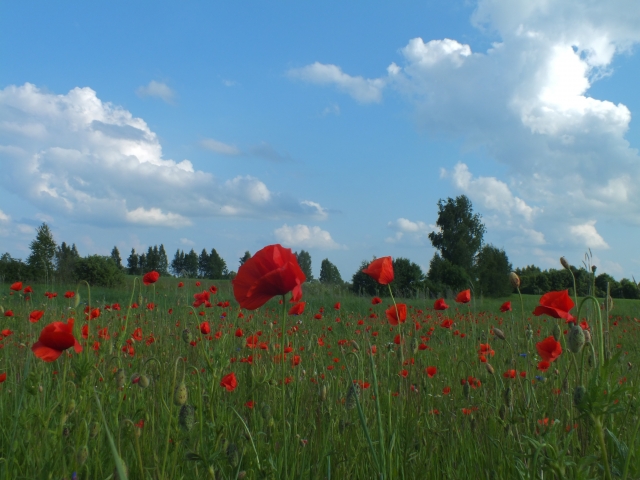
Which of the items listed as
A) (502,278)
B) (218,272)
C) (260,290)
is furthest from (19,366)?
(218,272)

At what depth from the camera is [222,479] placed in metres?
1.60

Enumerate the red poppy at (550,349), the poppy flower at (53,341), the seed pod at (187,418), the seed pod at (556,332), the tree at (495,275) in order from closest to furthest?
1. the seed pod at (187,418)
2. the poppy flower at (53,341)
3. the red poppy at (550,349)
4. the seed pod at (556,332)
5. the tree at (495,275)

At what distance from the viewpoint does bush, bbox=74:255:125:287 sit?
21484mm

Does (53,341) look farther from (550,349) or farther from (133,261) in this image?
(133,261)

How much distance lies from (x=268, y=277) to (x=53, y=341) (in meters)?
0.83

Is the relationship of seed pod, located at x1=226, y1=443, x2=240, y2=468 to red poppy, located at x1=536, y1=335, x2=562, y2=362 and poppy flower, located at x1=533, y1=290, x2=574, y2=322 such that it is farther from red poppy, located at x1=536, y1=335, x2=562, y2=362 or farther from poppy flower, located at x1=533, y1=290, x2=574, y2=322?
red poppy, located at x1=536, y1=335, x2=562, y2=362

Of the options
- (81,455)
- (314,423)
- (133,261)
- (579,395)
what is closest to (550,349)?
(579,395)

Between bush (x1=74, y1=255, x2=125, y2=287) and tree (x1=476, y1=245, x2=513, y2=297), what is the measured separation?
21126 millimetres

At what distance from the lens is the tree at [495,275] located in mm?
34438

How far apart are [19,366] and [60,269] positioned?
21.9 metres

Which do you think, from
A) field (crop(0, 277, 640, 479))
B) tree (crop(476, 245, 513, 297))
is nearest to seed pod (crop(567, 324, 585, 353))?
field (crop(0, 277, 640, 479))

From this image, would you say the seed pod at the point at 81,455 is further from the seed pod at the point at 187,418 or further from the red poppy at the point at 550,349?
the red poppy at the point at 550,349

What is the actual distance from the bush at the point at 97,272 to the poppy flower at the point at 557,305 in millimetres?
21498

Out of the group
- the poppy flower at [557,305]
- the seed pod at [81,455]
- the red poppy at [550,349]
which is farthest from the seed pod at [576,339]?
the seed pod at [81,455]
